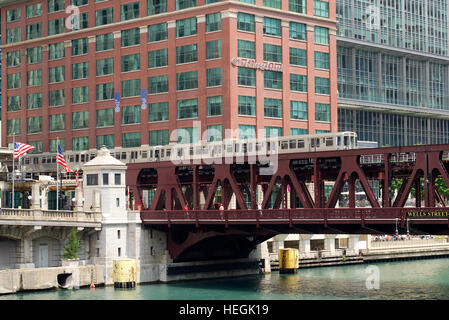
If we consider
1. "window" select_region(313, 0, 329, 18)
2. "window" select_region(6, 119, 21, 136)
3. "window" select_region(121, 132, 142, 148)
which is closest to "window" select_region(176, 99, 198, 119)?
"window" select_region(121, 132, 142, 148)

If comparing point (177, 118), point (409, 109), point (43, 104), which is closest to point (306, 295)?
point (177, 118)

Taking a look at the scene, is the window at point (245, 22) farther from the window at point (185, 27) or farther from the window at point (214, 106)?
the window at point (214, 106)

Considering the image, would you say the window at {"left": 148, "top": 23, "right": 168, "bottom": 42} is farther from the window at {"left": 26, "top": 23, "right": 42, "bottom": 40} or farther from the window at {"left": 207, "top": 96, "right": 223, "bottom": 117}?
the window at {"left": 26, "top": 23, "right": 42, "bottom": 40}

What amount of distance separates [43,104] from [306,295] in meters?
77.0

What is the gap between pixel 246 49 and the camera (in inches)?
5133

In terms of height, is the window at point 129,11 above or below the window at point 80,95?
above

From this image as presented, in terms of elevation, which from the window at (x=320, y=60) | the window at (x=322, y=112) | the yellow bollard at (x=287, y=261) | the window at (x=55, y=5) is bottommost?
the yellow bollard at (x=287, y=261)

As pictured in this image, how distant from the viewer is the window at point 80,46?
148 metres

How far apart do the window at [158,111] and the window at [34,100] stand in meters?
24.0

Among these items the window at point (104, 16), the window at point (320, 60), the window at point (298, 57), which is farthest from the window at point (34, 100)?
the window at point (320, 60)

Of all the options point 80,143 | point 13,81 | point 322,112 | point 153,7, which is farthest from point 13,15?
point 322,112

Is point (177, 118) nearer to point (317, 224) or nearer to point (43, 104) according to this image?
point (43, 104)

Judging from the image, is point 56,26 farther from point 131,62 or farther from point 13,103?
point 131,62

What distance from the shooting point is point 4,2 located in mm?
158875
